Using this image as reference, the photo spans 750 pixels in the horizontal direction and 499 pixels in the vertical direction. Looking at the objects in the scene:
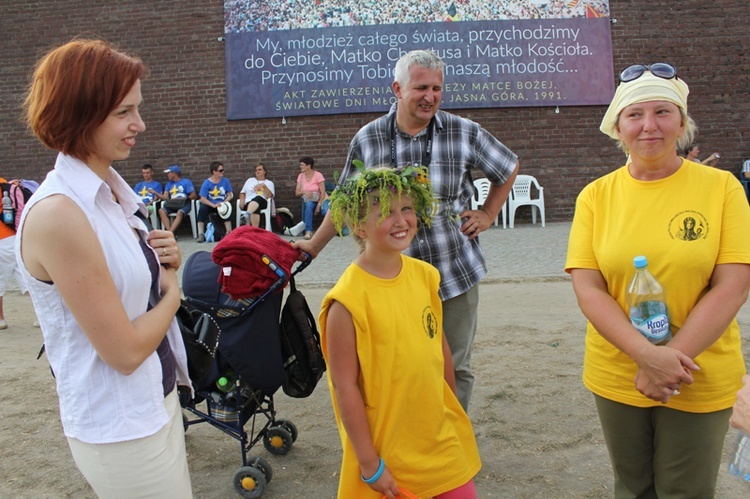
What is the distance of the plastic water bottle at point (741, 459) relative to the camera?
1684mm

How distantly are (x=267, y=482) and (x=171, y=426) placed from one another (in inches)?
71.4

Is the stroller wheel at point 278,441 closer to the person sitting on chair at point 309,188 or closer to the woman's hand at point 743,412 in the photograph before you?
the woman's hand at point 743,412

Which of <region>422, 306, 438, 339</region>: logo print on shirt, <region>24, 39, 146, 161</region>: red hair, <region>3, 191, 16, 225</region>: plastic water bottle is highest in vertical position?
<region>24, 39, 146, 161</region>: red hair

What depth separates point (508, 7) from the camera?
13.9 m

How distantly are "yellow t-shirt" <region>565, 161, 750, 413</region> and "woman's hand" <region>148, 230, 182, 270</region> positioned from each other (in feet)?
4.87

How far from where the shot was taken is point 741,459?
171 cm

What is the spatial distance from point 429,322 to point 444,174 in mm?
1248

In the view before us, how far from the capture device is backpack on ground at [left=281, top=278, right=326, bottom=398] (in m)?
3.63

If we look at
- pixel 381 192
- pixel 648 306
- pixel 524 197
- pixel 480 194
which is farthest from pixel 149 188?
pixel 648 306

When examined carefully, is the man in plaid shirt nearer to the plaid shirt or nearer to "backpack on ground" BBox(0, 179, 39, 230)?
the plaid shirt

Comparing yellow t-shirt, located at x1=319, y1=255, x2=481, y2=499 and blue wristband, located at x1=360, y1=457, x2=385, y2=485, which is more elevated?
yellow t-shirt, located at x1=319, y1=255, x2=481, y2=499

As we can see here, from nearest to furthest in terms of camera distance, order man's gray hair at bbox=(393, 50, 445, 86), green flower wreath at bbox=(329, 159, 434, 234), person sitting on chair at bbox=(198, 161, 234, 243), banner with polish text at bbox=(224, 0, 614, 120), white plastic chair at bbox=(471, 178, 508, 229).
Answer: green flower wreath at bbox=(329, 159, 434, 234)
man's gray hair at bbox=(393, 50, 445, 86)
white plastic chair at bbox=(471, 178, 508, 229)
person sitting on chair at bbox=(198, 161, 234, 243)
banner with polish text at bbox=(224, 0, 614, 120)

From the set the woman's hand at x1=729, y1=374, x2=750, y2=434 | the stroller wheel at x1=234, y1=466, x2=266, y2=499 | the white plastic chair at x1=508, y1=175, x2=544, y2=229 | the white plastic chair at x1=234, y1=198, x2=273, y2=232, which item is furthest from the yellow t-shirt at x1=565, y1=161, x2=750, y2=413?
the white plastic chair at x1=234, y1=198, x2=273, y2=232

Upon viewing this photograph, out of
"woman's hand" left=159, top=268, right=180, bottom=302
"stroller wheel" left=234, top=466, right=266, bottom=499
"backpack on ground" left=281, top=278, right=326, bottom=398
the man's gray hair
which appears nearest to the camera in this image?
"woman's hand" left=159, top=268, right=180, bottom=302
